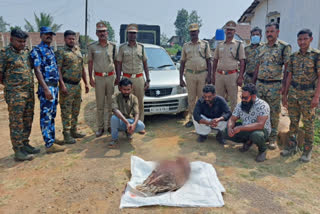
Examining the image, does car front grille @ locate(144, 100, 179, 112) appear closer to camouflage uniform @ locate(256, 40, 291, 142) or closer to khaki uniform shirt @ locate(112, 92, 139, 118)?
khaki uniform shirt @ locate(112, 92, 139, 118)

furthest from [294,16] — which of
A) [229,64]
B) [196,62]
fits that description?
[196,62]

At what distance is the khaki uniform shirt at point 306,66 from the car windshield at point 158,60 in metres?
3.10

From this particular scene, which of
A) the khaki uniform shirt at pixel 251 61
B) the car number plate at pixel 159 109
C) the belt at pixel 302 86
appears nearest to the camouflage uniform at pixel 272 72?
the belt at pixel 302 86

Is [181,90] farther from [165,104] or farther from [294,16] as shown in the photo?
[294,16]

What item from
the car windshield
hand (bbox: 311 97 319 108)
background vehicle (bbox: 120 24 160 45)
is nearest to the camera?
hand (bbox: 311 97 319 108)

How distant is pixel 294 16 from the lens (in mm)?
9031

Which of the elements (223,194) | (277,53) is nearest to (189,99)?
(277,53)

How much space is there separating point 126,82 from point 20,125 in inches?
70.6

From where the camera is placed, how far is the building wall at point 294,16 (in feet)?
25.5

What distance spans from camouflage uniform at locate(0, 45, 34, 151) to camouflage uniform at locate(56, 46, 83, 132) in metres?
0.56

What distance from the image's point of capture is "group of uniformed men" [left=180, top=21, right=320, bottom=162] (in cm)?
356

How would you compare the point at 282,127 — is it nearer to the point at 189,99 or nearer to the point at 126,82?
the point at 189,99

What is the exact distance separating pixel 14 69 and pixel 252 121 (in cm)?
369

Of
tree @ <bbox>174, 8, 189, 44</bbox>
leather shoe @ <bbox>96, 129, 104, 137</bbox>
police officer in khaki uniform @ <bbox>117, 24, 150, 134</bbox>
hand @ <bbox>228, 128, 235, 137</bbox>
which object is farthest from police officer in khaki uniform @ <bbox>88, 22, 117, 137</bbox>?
tree @ <bbox>174, 8, 189, 44</bbox>
